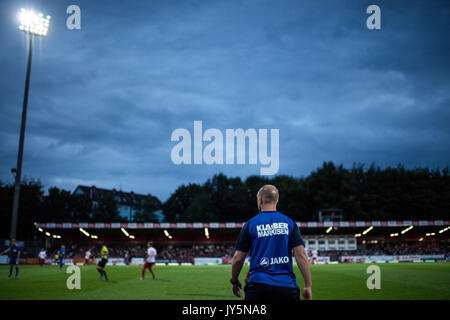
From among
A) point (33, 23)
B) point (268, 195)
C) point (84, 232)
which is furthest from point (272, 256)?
point (84, 232)

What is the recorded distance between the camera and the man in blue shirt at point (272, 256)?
4.09m

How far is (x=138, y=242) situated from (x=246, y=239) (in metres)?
65.3

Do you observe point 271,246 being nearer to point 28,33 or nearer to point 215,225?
point 28,33

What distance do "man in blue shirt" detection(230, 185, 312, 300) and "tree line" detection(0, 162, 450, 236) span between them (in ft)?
231

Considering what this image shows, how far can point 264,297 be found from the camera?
4062mm

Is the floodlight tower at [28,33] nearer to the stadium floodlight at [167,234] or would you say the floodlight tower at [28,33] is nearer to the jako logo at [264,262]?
the stadium floodlight at [167,234]

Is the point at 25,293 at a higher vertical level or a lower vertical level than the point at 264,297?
lower

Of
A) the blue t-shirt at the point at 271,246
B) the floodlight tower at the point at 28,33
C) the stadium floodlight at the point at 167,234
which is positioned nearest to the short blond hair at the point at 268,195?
the blue t-shirt at the point at 271,246

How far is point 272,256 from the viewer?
4.18 meters

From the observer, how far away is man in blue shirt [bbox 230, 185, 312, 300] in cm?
409

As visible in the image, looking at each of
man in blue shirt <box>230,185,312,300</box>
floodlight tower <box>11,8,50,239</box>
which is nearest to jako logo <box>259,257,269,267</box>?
man in blue shirt <box>230,185,312,300</box>

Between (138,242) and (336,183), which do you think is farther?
(336,183)
